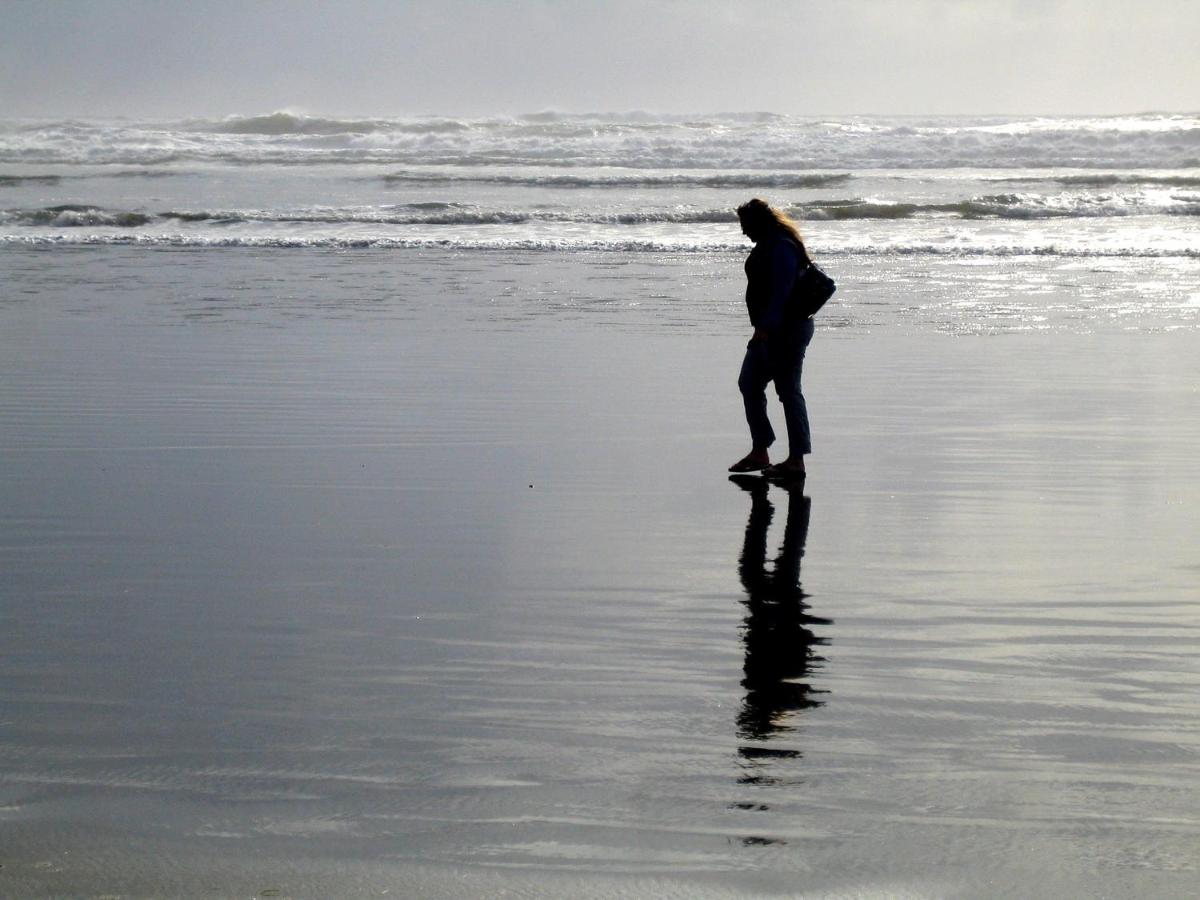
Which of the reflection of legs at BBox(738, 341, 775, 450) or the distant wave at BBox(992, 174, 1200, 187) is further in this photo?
the distant wave at BBox(992, 174, 1200, 187)

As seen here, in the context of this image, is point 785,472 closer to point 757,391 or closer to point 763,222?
point 757,391

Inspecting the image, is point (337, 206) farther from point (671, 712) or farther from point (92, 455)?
point (671, 712)

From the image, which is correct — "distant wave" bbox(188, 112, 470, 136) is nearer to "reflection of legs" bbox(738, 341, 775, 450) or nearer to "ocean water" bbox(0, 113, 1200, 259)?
"ocean water" bbox(0, 113, 1200, 259)

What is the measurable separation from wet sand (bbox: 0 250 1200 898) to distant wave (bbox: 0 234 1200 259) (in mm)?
10193

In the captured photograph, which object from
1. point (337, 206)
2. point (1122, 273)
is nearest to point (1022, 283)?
point (1122, 273)

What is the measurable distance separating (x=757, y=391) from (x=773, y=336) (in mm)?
304

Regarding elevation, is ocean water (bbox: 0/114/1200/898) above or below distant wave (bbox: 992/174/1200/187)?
below

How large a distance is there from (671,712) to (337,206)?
2528cm

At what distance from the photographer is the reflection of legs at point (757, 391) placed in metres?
7.36

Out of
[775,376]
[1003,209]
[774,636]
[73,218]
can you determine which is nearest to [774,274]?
[775,376]

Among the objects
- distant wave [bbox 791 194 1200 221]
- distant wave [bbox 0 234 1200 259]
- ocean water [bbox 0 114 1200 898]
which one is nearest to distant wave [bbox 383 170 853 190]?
distant wave [bbox 791 194 1200 221]

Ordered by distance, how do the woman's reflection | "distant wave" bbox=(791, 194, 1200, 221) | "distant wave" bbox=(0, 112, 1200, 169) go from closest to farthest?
1. the woman's reflection
2. "distant wave" bbox=(791, 194, 1200, 221)
3. "distant wave" bbox=(0, 112, 1200, 169)

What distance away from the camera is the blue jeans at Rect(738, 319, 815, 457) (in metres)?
7.35

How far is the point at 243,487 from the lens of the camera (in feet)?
21.8
